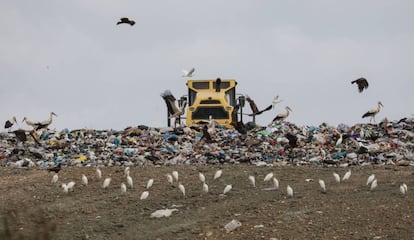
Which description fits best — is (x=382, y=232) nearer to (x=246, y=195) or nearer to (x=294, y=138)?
(x=246, y=195)

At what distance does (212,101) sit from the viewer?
23938 mm

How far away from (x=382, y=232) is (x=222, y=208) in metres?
2.44

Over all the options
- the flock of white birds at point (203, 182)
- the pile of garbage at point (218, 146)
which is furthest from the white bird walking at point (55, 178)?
the pile of garbage at point (218, 146)

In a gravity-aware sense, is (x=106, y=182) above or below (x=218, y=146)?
below

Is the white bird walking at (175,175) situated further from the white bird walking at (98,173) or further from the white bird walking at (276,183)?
the white bird walking at (276,183)

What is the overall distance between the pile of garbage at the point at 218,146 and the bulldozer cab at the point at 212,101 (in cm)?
200

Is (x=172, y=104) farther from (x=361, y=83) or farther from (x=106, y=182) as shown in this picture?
(x=106, y=182)

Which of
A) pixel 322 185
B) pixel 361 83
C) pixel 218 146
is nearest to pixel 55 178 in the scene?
pixel 322 185

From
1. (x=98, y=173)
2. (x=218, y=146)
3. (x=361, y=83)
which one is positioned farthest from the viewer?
(x=361, y=83)

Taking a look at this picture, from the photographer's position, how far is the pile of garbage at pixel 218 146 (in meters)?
17.9

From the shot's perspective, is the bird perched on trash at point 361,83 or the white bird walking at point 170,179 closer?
the white bird walking at point 170,179

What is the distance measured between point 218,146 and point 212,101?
485cm

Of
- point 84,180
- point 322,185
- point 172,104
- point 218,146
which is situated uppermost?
point 172,104

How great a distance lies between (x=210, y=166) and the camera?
16781 millimetres
